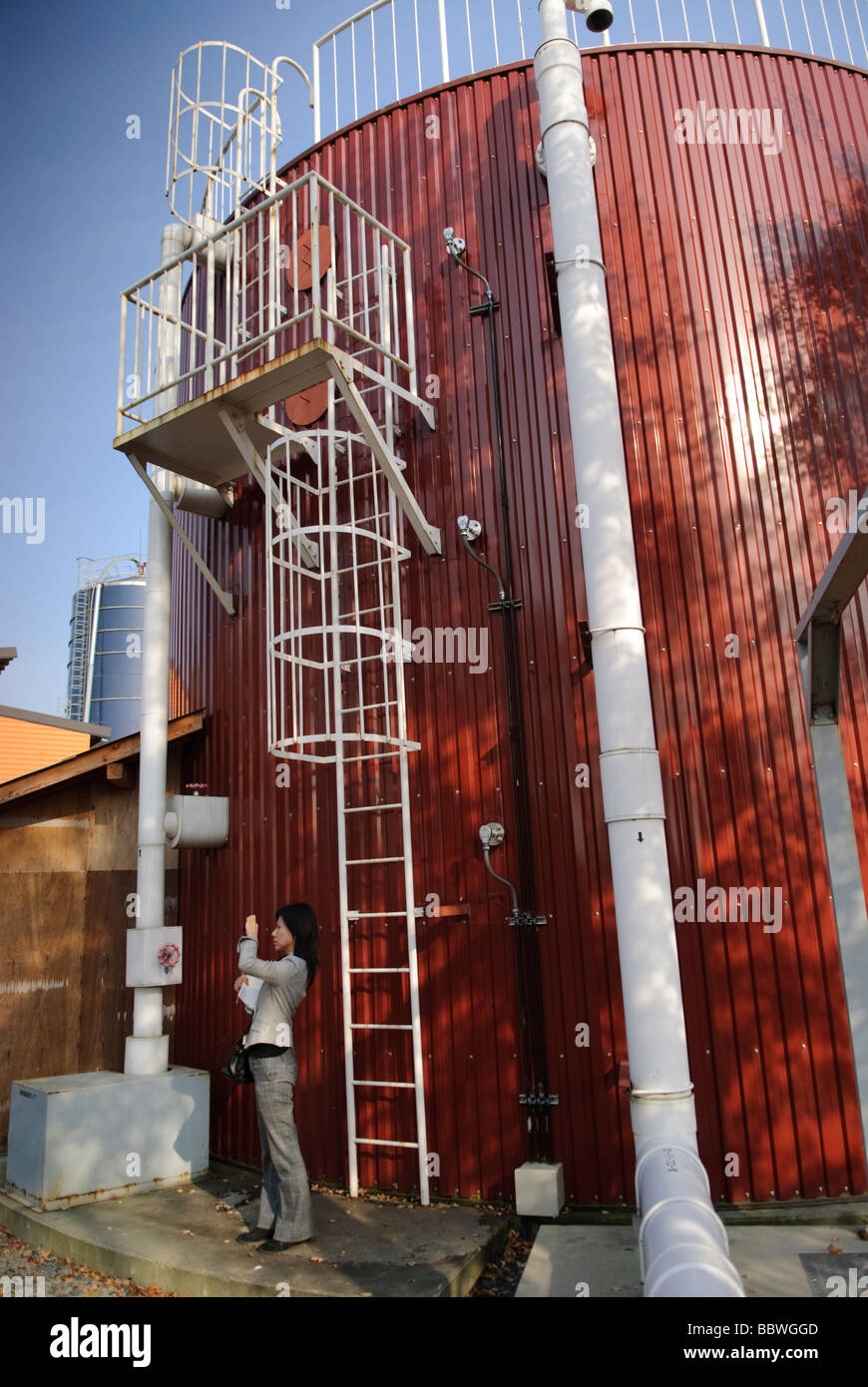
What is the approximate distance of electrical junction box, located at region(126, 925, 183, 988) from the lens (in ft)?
27.1

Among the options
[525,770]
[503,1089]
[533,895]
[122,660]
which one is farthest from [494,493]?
[122,660]

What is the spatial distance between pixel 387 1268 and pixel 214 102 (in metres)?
11.1

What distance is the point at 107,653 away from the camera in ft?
106

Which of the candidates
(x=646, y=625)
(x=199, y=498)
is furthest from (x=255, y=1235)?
(x=199, y=498)

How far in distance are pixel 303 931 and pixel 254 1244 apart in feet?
6.60

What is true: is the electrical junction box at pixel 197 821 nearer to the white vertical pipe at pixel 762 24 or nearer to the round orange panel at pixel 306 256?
the round orange panel at pixel 306 256

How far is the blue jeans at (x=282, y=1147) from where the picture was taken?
5824 millimetres

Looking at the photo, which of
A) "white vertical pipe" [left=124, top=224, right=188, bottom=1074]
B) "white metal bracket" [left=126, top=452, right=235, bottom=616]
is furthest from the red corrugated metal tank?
"white vertical pipe" [left=124, top=224, right=188, bottom=1074]

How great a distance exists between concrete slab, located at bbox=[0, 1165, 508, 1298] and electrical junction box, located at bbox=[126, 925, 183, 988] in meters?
1.74

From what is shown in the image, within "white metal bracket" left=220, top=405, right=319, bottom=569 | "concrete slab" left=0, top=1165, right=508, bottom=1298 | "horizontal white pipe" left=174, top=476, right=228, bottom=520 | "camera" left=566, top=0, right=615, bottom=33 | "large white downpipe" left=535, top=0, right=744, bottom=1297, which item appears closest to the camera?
"large white downpipe" left=535, top=0, right=744, bottom=1297

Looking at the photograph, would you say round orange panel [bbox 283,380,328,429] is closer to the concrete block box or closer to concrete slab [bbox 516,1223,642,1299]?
the concrete block box

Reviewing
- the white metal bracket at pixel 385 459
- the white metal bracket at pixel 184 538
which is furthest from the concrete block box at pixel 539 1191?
the white metal bracket at pixel 184 538

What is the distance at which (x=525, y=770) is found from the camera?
285 inches
